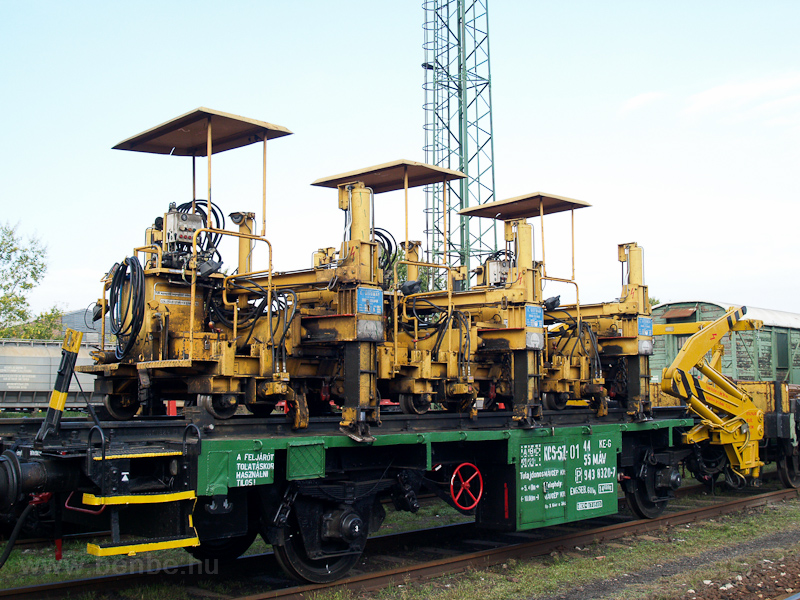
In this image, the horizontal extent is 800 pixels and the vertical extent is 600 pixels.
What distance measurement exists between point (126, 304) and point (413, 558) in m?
4.40

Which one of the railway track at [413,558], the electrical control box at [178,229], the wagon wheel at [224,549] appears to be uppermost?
the electrical control box at [178,229]

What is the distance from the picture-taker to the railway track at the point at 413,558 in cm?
784

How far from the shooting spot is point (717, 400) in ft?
43.5

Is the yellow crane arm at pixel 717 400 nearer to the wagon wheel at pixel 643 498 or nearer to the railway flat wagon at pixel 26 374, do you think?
the wagon wheel at pixel 643 498

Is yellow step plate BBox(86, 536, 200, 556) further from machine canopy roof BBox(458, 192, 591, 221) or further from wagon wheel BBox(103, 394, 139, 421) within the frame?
machine canopy roof BBox(458, 192, 591, 221)

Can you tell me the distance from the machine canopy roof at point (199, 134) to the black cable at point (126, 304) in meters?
1.46

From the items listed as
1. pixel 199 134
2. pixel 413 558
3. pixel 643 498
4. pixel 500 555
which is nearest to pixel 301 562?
pixel 413 558

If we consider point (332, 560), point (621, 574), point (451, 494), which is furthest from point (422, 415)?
point (621, 574)

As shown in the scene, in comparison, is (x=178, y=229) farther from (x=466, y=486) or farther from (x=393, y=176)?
(x=466, y=486)

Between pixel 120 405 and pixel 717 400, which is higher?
pixel 120 405

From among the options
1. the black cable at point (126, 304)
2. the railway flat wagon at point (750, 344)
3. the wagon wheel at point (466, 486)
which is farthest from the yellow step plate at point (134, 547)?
the railway flat wagon at point (750, 344)

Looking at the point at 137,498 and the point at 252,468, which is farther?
the point at 252,468

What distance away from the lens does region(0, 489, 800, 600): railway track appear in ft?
25.7

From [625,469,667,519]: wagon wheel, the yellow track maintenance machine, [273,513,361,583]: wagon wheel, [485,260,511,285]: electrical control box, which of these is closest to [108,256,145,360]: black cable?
the yellow track maintenance machine
